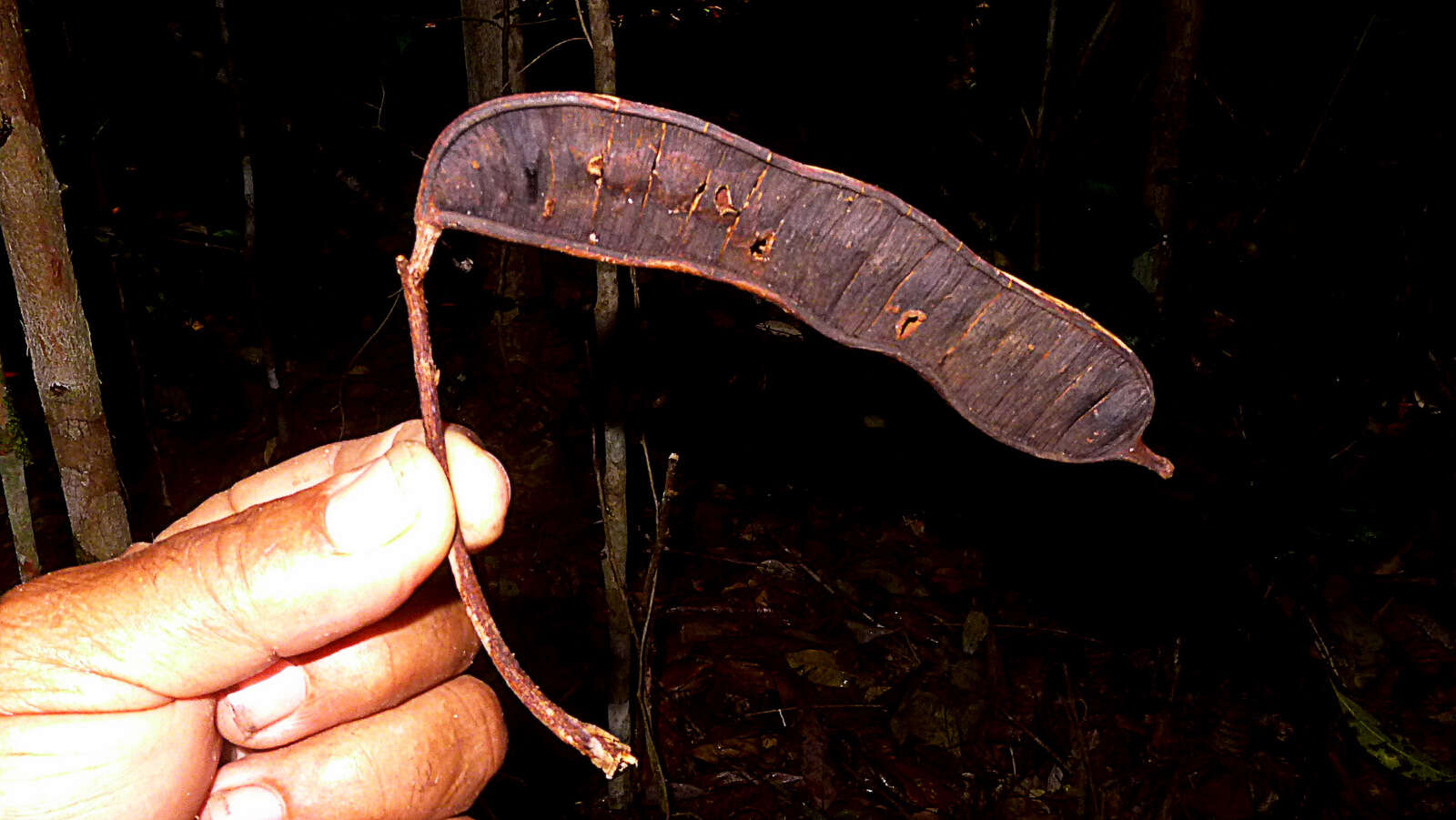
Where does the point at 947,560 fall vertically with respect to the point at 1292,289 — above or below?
below

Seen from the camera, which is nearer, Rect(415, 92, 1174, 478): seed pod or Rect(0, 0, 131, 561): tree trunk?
Rect(415, 92, 1174, 478): seed pod

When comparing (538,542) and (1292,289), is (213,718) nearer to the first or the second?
(538,542)

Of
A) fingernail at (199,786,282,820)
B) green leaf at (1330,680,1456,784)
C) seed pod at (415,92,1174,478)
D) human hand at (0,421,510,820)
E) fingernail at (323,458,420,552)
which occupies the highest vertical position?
seed pod at (415,92,1174,478)

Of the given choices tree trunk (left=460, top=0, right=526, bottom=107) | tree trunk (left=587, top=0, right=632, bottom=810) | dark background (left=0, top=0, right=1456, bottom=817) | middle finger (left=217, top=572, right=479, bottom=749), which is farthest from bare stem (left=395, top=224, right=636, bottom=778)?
tree trunk (left=460, top=0, right=526, bottom=107)

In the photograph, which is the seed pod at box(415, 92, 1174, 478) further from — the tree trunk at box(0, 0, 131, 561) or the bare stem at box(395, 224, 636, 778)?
the tree trunk at box(0, 0, 131, 561)

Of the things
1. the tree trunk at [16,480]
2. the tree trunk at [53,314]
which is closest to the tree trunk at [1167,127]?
the tree trunk at [53,314]

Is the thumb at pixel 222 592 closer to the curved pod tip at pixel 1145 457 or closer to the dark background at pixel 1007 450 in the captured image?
the curved pod tip at pixel 1145 457

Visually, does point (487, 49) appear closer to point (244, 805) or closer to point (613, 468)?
point (613, 468)

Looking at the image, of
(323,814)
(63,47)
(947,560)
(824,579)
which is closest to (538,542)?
(824,579)
